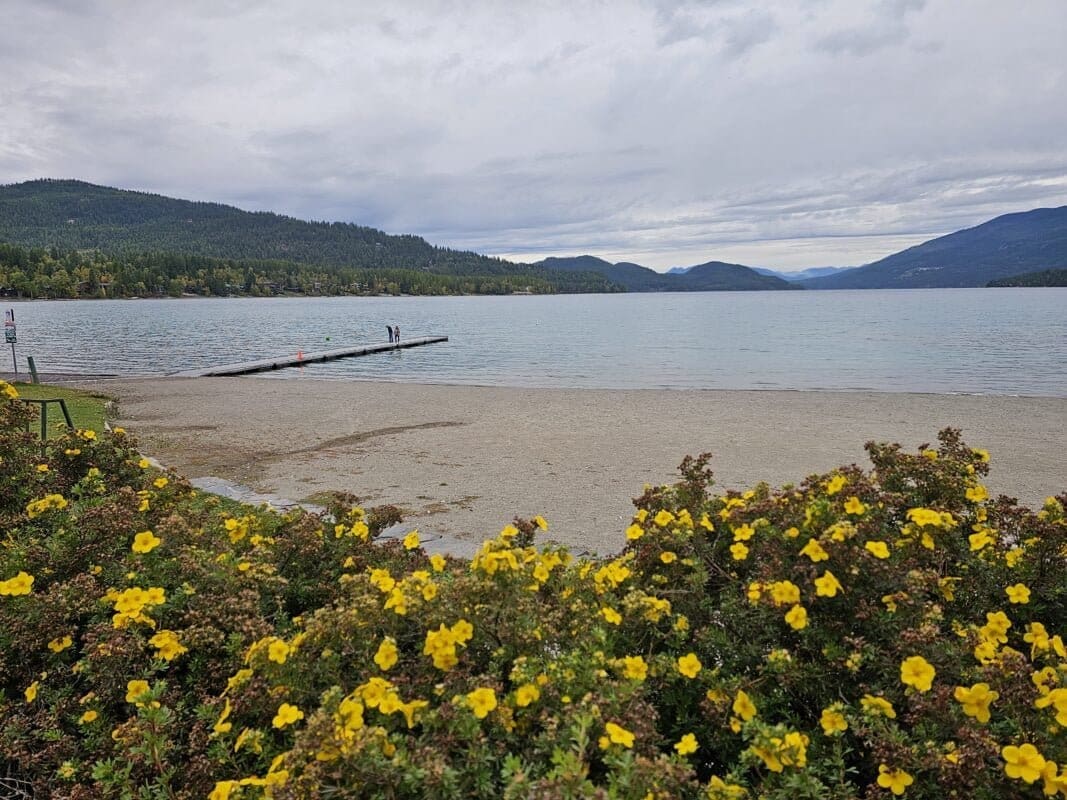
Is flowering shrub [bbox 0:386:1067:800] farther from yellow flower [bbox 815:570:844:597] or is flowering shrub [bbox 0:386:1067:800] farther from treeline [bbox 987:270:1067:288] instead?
treeline [bbox 987:270:1067:288]

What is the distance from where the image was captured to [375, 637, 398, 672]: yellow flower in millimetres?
1951

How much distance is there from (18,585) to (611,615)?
2450mm

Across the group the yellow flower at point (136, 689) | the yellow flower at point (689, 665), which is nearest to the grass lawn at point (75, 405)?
the yellow flower at point (136, 689)

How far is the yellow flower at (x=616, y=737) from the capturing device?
5.15ft

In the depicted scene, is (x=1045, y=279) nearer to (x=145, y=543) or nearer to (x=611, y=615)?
(x=611, y=615)

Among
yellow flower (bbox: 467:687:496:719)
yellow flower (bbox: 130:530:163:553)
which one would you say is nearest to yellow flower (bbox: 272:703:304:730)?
yellow flower (bbox: 467:687:496:719)

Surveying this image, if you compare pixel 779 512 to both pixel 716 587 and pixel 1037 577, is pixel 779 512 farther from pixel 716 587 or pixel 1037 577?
pixel 1037 577

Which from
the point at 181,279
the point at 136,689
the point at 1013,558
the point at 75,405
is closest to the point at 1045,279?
the point at 181,279

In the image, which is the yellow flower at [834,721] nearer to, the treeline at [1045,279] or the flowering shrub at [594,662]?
the flowering shrub at [594,662]

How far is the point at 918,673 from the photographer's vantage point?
1.86m

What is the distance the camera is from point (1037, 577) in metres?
2.50

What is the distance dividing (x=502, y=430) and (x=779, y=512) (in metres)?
10.8

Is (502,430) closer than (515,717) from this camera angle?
No

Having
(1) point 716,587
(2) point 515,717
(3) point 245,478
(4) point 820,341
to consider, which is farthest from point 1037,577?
(4) point 820,341
